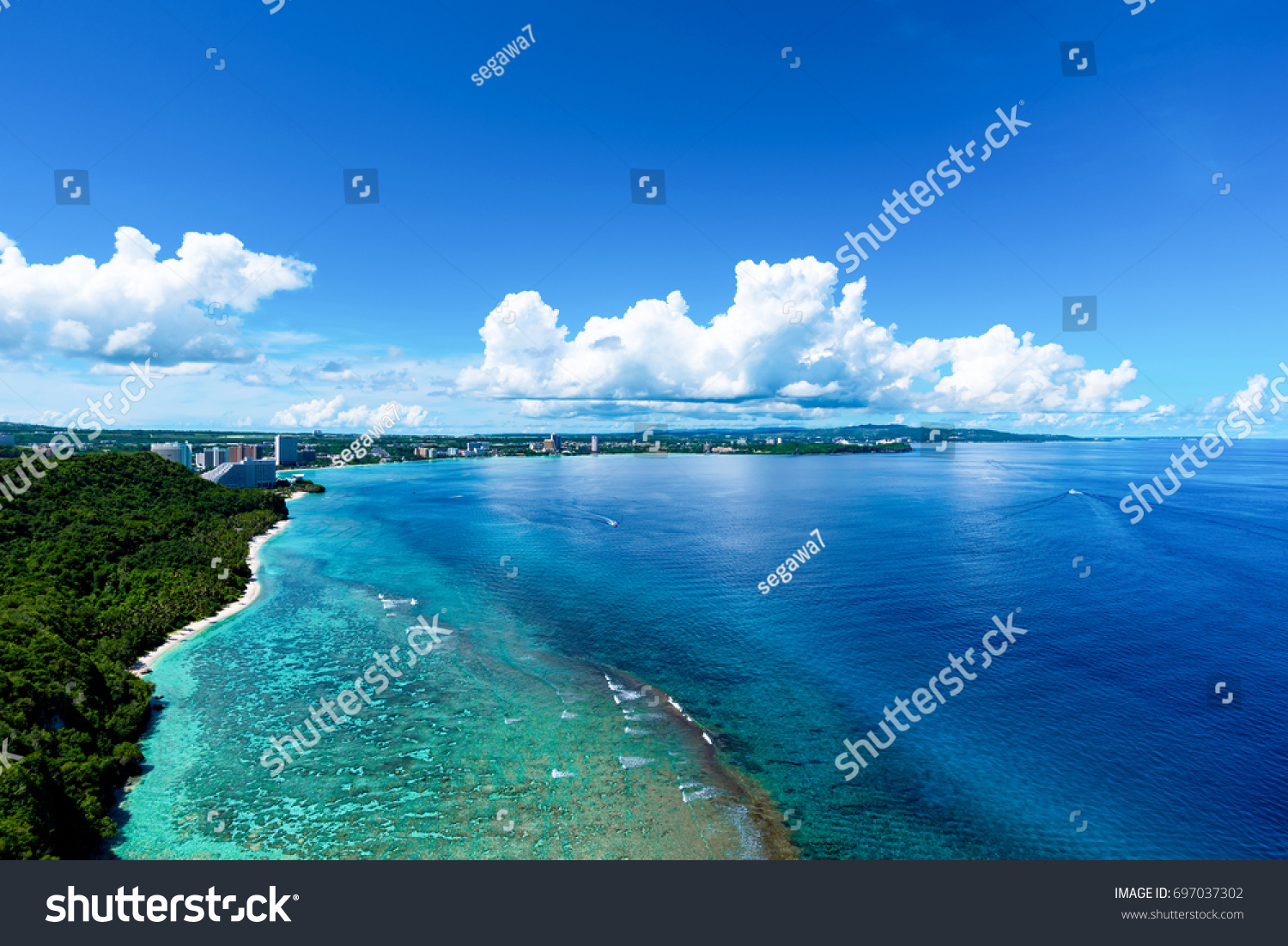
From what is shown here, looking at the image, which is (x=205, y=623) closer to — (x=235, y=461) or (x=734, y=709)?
(x=734, y=709)

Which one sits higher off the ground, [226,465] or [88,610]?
[226,465]

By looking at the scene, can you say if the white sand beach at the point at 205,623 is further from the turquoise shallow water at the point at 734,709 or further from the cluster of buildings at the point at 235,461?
the cluster of buildings at the point at 235,461

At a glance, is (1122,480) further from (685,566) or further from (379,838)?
(379,838)

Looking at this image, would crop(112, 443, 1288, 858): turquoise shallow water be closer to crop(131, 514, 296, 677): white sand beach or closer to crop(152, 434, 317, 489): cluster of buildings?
crop(131, 514, 296, 677): white sand beach

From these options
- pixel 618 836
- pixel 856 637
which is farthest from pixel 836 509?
pixel 618 836

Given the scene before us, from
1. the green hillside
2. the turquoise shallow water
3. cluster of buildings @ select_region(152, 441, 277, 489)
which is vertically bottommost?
the turquoise shallow water

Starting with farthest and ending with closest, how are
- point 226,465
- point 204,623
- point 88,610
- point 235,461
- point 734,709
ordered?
point 235,461
point 226,465
point 204,623
point 88,610
point 734,709

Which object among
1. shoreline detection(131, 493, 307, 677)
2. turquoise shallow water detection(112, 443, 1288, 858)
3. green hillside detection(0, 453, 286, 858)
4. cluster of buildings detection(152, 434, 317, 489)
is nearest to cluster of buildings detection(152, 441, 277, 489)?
cluster of buildings detection(152, 434, 317, 489)

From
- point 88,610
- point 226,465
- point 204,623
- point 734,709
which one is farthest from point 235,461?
point 734,709
